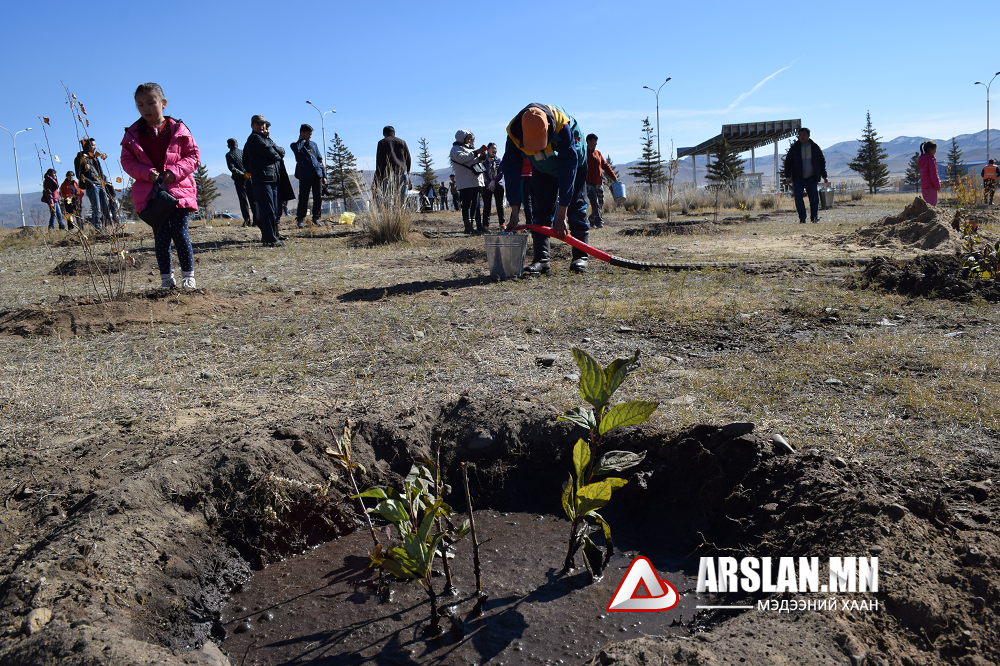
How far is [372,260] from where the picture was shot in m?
8.43

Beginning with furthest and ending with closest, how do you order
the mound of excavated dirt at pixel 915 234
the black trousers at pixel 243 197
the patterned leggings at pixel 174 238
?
the black trousers at pixel 243 197, the mound of excavated dirt at pixel 915 234, the patterned leggings at pixel 174 238

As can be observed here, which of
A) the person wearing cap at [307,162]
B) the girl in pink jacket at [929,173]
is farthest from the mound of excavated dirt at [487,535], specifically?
the girl in pink jacket at [929,173]

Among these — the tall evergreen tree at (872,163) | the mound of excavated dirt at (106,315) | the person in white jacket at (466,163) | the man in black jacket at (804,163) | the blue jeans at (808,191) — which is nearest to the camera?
the mound of excavated dirt at (106,315)

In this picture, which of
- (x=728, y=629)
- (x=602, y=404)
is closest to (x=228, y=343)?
(x=602, y=404)

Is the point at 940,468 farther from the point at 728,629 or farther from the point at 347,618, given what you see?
the point at 347,618

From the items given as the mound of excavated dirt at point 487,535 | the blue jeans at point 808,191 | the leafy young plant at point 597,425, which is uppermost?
the blue jeans at point 808,191

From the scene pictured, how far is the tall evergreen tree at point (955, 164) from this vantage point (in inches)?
432

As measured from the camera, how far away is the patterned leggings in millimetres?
5305

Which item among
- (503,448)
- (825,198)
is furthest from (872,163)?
(503,448)

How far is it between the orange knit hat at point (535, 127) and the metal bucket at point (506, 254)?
99 cm

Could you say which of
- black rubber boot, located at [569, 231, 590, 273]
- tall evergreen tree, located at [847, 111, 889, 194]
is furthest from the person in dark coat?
tall evergreen tree, located at [847, 111, 889, 194]

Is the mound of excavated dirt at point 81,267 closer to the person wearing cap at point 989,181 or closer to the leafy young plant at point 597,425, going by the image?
the leafy young plant at point 597,425

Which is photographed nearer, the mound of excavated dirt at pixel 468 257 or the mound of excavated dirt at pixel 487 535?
the mound of excavated dirt at pixel 487 535

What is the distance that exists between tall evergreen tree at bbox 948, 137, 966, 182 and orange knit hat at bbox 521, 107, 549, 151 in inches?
302
